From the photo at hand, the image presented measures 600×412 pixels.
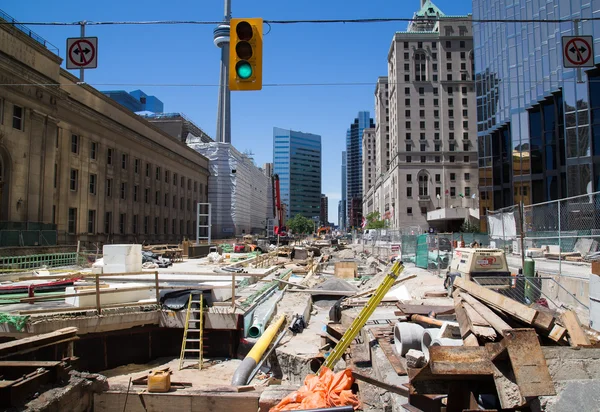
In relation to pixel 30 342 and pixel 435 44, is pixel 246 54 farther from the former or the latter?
pixel 435 44

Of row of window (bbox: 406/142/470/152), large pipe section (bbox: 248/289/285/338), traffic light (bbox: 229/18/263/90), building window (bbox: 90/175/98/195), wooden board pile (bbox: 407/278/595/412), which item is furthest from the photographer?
row of window (bbox: 406/142/470/152)

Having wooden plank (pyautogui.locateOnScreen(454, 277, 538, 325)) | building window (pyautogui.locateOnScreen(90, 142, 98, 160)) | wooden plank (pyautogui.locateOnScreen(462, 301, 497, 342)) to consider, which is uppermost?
building window (pyautogui.locateOnScreen(90, 142, 98, 160))

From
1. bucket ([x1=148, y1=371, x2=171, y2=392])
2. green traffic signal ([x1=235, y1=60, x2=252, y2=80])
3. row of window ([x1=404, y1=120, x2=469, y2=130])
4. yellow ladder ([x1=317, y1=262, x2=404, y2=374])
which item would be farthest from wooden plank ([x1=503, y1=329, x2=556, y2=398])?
row of window ([x1=404, y1=120, x2=469, y2=130])

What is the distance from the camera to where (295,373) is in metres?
10.3

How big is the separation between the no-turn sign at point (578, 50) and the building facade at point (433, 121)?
81747mm

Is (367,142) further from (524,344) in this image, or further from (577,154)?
(524,344)

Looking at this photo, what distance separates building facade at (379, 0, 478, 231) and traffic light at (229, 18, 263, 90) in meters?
84.5

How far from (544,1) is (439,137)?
5333cm

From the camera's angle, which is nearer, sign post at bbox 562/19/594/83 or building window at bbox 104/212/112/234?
sign post at bbox 562/19/594/83

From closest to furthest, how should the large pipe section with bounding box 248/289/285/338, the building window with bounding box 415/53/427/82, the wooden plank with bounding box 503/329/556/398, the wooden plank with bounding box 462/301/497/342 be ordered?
the wooden plank with bounding box 503/329/556/398 < the wooden plank with bounding box 462/301/497/342 < the large pipe section with bounding box 248/289/285/338 < the building window with bounding box 415/53/427/82

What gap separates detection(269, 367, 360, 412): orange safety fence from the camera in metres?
6.37

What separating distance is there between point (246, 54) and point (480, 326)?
5.56 meters

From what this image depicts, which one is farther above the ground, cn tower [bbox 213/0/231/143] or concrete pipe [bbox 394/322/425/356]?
cn tower [bbox 213/0/231/143]

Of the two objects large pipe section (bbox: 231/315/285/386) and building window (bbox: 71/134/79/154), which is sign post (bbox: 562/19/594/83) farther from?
building window (bbox: 71/134/79/154)
